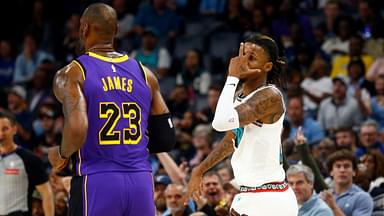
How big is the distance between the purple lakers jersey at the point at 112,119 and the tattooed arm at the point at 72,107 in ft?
0.21

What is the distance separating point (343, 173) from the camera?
894 cm

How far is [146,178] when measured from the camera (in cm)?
588

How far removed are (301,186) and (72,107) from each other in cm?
325

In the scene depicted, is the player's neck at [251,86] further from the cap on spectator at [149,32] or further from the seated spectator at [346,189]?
the cap on spectator at [149,32]

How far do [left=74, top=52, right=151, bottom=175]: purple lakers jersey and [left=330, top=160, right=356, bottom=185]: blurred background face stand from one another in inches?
137

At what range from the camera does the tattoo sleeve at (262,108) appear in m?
5.95

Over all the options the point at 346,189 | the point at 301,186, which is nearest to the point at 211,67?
the point at 346,189

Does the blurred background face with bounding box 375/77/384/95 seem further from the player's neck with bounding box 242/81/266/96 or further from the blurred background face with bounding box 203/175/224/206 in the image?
the player's neck with bounding box 242/81/266/96

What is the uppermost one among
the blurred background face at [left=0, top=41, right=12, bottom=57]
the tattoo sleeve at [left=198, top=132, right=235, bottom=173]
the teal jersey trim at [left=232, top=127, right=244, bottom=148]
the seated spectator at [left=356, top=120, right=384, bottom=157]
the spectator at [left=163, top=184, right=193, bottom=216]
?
the blurred background face at [left=0, top=41, right=12, bottom=57]

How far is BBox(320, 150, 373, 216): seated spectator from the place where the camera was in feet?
28.7

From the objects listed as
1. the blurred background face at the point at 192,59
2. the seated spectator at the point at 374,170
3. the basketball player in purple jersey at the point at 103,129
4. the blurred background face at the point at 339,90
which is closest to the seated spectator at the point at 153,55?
the blurred background face at the point at 192,59

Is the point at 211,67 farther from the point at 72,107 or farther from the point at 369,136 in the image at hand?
the point at 72,107

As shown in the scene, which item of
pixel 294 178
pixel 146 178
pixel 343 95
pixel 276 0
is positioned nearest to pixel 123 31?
pixel 276 0

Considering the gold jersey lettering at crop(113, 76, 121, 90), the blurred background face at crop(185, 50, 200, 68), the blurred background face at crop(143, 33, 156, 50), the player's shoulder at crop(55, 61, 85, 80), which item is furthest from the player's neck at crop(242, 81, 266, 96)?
the blurred background face at crop(143, 33, 156, 50)
